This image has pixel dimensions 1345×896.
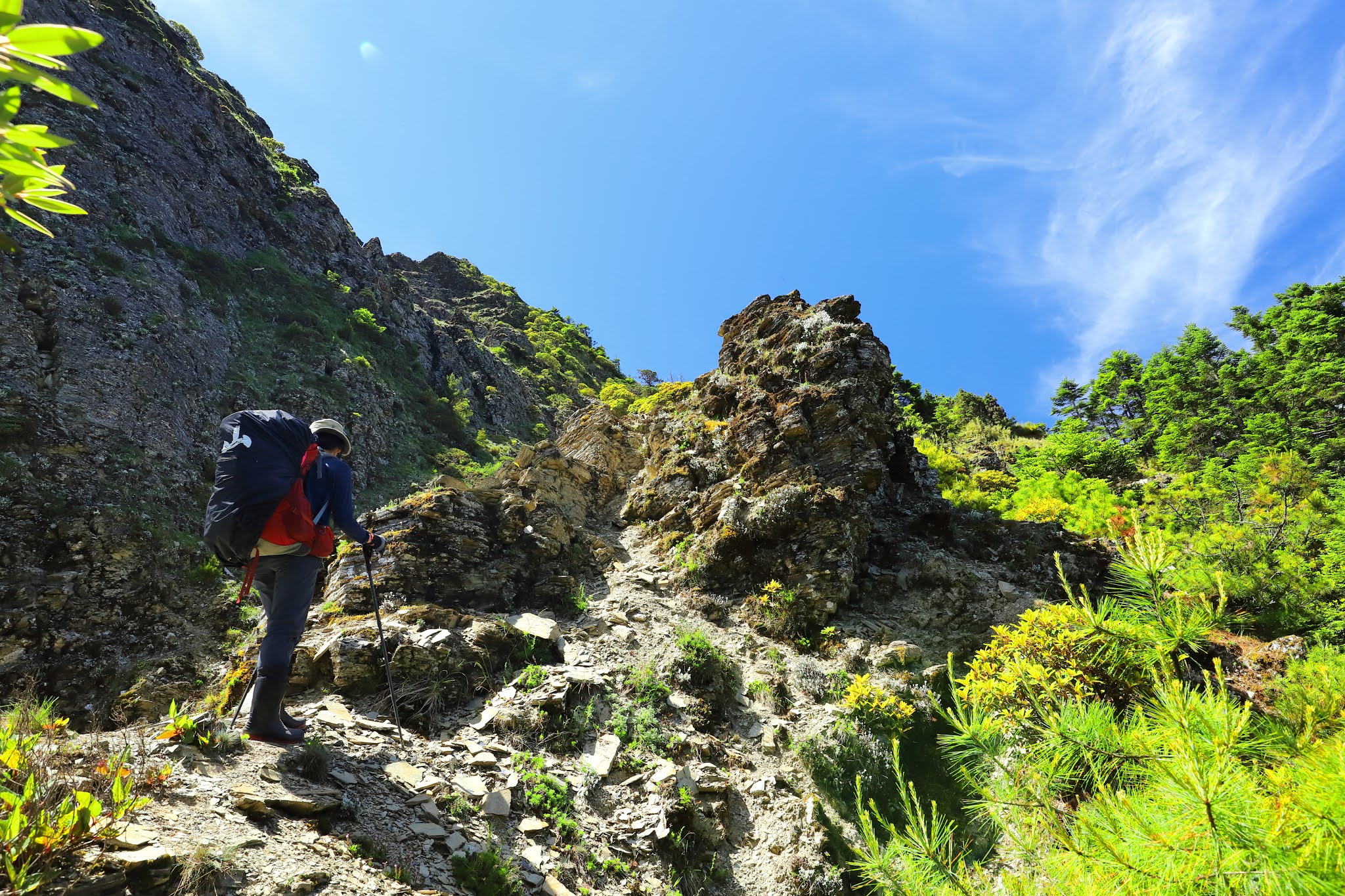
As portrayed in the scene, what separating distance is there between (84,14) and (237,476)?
33634mm

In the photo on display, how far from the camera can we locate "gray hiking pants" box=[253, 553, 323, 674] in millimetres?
4480

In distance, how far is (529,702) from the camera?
612 cm

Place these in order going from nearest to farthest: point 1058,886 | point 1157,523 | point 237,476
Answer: point 1058,886
point 237,476
point 1157,523

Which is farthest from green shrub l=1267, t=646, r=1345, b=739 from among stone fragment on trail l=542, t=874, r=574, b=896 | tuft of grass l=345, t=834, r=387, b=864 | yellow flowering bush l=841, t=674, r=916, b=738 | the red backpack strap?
the red backpack strap

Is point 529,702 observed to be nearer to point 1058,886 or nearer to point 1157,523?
point 1058,886

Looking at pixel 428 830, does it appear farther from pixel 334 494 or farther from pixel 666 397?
pixel 666 397

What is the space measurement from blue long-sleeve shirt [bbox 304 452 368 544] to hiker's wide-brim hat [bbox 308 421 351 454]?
180 mm

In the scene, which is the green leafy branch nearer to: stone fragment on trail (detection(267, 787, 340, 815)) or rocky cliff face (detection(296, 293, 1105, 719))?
stone fragment on trail (detection(267, 787, 340, 815))

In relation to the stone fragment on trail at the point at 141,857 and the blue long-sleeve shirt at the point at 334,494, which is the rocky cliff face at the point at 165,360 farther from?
the stone fragment on trail at the point at 141,857

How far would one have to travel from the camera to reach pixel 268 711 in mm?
4414

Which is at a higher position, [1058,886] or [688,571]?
[688,571]

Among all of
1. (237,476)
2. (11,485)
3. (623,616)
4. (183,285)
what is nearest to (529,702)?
(623,616)

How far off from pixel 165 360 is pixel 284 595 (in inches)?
597

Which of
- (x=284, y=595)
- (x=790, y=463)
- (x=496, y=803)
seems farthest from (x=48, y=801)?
(x=790, y=463)
